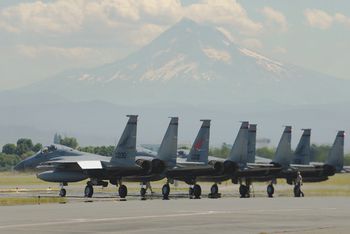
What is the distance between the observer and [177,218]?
37281 mm

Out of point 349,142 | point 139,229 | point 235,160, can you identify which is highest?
point 349,142

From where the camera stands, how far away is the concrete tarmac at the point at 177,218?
32.3 metres

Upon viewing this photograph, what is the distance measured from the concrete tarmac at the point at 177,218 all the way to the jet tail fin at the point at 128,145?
30.1ft

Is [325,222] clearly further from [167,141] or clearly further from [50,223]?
[167,141]

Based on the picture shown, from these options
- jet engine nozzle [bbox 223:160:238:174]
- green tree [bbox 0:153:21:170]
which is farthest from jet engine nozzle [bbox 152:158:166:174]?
green tree [bbox 0:153:21:170]

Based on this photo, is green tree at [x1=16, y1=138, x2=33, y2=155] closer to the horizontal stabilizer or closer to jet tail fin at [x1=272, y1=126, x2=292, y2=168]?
jet tail fin at [x1=272, y1=126, x2=292, y2=168]

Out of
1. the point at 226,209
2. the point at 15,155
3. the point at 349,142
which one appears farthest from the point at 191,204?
the point at 349,142

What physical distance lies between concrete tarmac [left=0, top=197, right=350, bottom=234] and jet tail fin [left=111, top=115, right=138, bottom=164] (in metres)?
9.18

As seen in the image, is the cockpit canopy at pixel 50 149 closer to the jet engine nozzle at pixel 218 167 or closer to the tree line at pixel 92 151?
the jet engine nozzle at pixel 218 167

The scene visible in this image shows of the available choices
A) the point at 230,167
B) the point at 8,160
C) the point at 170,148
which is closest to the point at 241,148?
the point at 230,167

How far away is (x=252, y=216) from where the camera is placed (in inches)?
1544

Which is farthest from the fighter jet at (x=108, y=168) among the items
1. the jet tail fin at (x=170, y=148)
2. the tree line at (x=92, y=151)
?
the tree line at (x=92, y=151)

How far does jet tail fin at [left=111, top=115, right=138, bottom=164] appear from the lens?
57.3 meters

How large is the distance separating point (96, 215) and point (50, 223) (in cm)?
452
